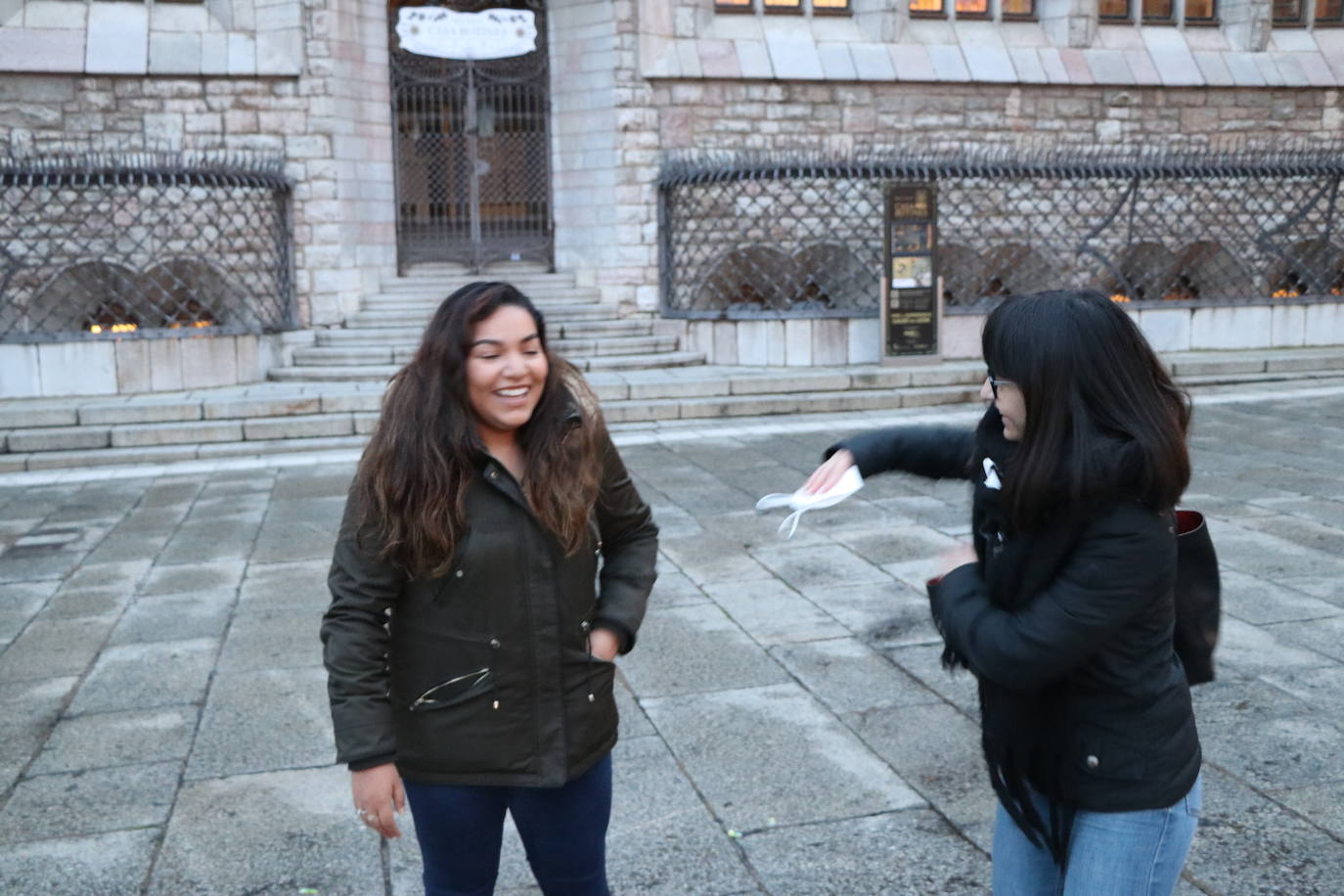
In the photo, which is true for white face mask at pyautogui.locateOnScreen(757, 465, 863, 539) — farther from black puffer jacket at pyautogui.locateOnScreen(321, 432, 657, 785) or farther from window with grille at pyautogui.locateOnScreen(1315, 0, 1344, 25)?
window with grille at pyautogui.locateOnScreen(1315, 0, 1344, 25)

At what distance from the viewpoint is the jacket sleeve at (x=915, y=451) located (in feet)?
7.43

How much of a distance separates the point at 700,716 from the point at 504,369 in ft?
7.55

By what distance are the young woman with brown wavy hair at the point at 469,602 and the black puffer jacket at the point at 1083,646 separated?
2.22ft

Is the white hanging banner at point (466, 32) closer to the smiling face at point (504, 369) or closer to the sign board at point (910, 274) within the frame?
the sign board at point (910, 274)

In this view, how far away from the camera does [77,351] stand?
1165 cm

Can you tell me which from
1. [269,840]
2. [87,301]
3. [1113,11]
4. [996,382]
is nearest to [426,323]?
[87,301]

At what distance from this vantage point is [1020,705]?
193cm

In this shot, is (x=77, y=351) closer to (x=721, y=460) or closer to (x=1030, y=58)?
(x=721, y=460)

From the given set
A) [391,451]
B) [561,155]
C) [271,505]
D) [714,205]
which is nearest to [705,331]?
[714,205]

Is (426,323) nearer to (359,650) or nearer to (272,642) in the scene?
(272,642)

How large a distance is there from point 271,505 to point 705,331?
6.58m

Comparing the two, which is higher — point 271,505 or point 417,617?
point 417,617

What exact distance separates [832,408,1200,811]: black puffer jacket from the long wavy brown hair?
2.23ft

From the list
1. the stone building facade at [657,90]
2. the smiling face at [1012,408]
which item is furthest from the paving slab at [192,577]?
the stone building facade at [657,90]
